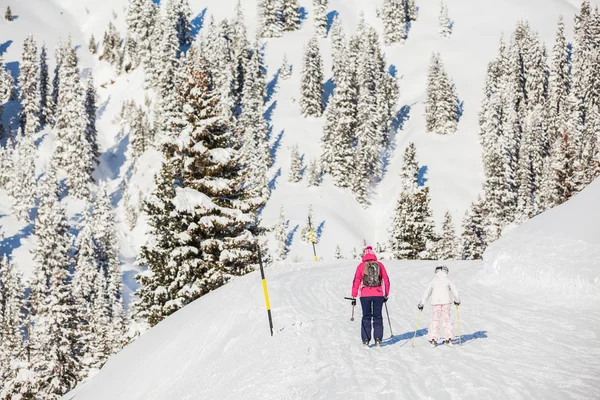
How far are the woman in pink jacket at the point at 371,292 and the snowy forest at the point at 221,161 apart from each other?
11.8 metres

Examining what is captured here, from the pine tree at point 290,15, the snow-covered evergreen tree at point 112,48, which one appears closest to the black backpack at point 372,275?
the pine tree at point 290,15

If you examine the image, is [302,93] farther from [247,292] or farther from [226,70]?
[247,292]

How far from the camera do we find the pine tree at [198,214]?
2119 cm

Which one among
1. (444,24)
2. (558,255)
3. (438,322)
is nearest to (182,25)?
(444,24)

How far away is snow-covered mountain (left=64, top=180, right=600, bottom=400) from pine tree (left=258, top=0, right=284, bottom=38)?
108m

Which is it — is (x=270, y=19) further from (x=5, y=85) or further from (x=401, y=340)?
(x=401, y=340)

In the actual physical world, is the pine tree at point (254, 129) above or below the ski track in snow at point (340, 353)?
above

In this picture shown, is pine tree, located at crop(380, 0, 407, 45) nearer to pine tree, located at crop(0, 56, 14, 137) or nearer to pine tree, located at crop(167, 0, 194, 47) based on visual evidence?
pine tree, located at crop(167, 0, 194, 47)

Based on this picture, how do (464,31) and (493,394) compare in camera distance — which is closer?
(493,394)

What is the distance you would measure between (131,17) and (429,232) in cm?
10127

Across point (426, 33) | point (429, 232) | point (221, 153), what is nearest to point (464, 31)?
point (426, 33)

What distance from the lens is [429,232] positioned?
39969 mm

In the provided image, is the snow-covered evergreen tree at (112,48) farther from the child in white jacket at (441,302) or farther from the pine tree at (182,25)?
the child in white jacket at (441,302)

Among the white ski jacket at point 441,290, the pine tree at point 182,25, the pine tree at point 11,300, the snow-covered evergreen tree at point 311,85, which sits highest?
the pine tree at point 182,25
